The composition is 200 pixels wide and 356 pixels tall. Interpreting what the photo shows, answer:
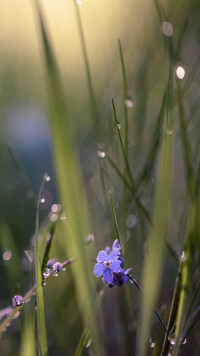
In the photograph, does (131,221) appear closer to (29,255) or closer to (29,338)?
(29,255)

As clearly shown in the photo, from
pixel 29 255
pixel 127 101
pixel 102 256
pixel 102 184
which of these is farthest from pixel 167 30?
pixel 29 255

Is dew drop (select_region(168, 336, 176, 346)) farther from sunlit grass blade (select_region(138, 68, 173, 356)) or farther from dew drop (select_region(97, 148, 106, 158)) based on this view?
dew drop (select_region(97, 148, 106, 158))

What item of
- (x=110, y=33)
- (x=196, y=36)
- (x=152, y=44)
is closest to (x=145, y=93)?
(x=152, y=44)

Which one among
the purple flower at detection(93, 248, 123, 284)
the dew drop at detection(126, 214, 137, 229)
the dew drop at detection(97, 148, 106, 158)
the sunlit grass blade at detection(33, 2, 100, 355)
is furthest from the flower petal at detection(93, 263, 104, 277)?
the dew drop at detection(126, 214, 137, 229)

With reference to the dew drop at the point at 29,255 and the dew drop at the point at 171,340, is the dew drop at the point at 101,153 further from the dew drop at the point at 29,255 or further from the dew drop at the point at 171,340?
the dew drop at the point at 171,340

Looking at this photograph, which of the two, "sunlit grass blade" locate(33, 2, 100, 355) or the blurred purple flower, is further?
the blurred purple flower

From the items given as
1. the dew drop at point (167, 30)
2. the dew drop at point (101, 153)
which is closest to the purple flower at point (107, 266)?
the dew drop at point (101, 153)

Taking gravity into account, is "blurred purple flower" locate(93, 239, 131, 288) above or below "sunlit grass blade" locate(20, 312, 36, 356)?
above

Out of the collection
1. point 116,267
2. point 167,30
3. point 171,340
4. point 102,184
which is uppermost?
point 167,30
